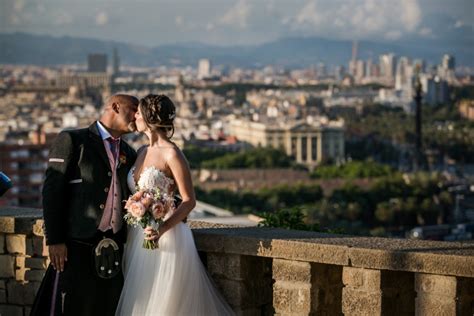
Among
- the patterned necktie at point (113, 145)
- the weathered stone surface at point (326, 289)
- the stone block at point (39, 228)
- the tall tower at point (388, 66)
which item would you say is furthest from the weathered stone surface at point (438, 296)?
the tall tower at point (388, 66)

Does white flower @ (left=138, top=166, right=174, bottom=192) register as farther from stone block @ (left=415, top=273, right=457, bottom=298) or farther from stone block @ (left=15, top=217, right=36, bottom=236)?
stone block @ (left=415, top=273, right=457, bottom=298)

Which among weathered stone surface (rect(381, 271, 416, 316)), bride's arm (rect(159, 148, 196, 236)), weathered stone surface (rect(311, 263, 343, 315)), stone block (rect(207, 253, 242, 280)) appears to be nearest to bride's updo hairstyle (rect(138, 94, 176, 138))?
bride's arm (rect(159, 148, 196, 236))

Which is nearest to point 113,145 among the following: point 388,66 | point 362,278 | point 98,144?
point 98,144

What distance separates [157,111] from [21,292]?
1.04m

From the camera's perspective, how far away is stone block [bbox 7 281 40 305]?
211 inches

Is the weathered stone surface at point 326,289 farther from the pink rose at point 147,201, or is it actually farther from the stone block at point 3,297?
the stone block at point 3,297

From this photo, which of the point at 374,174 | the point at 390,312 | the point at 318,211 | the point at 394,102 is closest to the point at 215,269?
the point at 390,312

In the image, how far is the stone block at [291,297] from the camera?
15.1ft

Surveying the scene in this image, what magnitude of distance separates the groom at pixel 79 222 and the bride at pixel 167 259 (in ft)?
0.33

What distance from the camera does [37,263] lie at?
17.5 feet

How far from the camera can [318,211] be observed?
55625mm

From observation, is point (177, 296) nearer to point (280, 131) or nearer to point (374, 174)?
point (374, 174)

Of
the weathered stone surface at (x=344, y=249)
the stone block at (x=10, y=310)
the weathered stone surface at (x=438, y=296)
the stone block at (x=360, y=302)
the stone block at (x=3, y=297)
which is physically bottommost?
the stone block at (x=10, y=310)

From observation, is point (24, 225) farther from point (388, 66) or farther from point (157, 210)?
point (388, 66)
